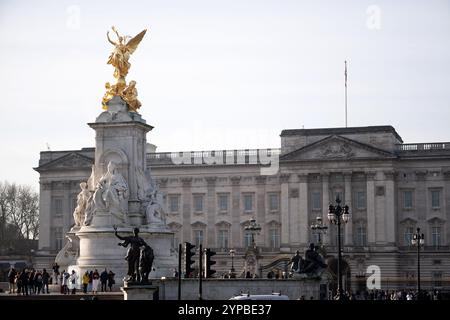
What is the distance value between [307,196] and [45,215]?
1109 inches

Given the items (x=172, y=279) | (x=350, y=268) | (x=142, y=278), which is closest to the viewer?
(x=142, y=278)

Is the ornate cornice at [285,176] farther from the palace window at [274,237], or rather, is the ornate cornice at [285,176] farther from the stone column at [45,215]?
the stone column at [45,215]

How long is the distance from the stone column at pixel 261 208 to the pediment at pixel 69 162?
1816cm

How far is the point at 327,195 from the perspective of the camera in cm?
10612

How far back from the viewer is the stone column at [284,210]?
106312 mm

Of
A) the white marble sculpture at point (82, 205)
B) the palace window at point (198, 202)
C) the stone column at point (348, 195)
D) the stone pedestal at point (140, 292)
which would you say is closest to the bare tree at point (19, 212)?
the palace window at point (198, 202)

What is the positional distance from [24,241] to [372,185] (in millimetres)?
41854

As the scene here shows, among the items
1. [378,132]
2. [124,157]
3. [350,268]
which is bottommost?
[350,268]

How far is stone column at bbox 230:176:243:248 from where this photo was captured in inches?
4299

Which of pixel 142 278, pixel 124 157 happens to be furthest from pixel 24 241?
pixel 142 278

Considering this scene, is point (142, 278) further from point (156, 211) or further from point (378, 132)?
point (378, 132)

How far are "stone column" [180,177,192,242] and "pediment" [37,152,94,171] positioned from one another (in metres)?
10.6

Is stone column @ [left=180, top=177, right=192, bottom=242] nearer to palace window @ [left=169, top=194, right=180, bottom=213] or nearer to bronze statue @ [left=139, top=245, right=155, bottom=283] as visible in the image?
palace window @ [left=169, top=194, right=180, bottom=213]
